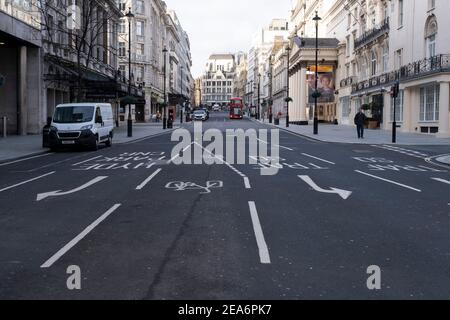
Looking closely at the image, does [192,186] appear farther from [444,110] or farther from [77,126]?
[444,110]

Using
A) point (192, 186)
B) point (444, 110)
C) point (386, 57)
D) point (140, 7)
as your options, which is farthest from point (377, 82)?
point (140, 7)

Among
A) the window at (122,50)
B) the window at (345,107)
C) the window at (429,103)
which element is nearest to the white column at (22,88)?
the window at (429,103)

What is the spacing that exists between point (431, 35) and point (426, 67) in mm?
2293

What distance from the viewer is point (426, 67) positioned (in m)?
37.8

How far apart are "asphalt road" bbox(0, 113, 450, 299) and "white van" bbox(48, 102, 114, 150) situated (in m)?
8.40

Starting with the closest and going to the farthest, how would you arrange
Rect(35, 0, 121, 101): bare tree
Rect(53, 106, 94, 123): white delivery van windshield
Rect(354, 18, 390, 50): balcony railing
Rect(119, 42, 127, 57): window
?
1. Rect(53, 106, 94, 123): white delivery van windshield
2. Rect(35, 0, 121, 101): bare tree
3. Rect(354, 18, 390, 50): balcony railing
4. Rect(119, 42, 127, 57): window

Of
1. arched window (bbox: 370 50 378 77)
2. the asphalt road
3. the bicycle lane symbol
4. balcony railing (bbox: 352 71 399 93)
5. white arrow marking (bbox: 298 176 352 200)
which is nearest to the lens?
the asphalt road

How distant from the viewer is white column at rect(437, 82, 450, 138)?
34.5 m

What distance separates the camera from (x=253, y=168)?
53.7 ft

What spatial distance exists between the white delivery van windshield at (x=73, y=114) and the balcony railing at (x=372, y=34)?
32676 millimetres

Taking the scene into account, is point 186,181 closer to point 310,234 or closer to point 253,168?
point 253,168

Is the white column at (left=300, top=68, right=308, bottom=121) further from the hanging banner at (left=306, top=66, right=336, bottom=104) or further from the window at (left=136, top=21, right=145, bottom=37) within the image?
the window at (left=136, top=21, right=145, bottom=37)

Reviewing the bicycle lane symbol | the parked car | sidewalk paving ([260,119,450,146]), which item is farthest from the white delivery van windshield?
the parked car

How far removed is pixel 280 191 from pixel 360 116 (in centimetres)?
2324
